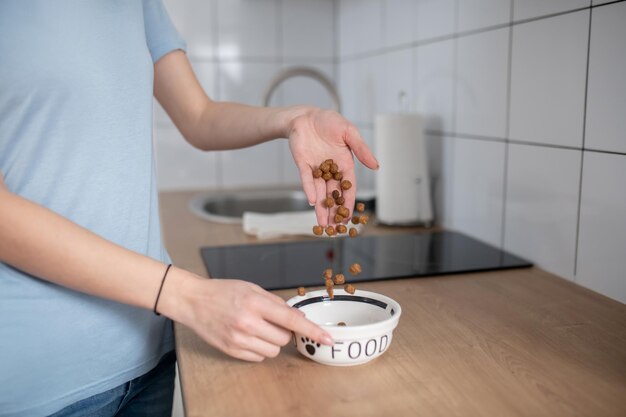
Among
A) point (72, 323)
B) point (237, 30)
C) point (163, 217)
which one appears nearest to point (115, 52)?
point (72, 323)

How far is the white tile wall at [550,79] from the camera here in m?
1.03

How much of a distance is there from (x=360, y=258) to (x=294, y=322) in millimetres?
554

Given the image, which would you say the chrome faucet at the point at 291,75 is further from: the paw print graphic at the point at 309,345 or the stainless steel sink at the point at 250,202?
the paw print graphic at the point at 309,345

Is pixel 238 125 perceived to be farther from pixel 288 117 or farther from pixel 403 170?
pixel 403 170

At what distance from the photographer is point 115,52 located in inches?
34.6

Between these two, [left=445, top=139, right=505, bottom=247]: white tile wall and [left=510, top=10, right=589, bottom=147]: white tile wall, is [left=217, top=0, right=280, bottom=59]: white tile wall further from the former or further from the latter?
[left=510, top=10, right=589, bottom=147]: white tile wall

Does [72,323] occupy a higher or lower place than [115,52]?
lower

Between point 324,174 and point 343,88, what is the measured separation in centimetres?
133

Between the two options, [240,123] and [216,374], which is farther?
[240,123]

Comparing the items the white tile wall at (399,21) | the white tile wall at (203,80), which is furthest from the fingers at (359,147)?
the white tile wall at (203,80)

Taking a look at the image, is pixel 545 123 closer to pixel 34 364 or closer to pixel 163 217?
pixel 34 364

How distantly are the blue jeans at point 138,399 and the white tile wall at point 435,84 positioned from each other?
2.77 feet

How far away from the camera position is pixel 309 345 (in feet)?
2.39

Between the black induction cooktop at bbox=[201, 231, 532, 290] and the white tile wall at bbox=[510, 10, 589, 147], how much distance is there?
244 millimetres
